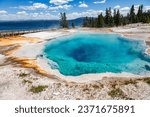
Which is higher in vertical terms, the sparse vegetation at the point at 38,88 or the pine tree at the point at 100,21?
the pine tree at the point at 100,21

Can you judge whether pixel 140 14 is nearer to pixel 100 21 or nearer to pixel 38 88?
pixel 100 21

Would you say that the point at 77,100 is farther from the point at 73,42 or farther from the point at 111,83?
the point at 73,42

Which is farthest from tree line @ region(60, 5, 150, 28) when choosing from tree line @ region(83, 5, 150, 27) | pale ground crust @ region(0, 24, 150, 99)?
pale ground crust @ region(0, 24, 150, 99)

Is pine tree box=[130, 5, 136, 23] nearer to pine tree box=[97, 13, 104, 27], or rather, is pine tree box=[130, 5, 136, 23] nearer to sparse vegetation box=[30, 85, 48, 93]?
pine tree box=[97, 13, 104, 27]

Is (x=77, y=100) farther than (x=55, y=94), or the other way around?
(x=55, y=94)

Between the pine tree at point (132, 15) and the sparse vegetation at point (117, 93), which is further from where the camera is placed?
the pine tree at point (132, 15)

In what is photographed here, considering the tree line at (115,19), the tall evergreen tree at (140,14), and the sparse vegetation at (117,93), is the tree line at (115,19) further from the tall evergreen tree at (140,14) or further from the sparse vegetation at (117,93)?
the sparse vegetation at (117,93)

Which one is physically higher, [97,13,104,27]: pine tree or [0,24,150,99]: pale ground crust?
[97,13,104,27]: pine tree

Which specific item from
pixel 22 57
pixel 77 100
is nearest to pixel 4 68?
pixel 22 57

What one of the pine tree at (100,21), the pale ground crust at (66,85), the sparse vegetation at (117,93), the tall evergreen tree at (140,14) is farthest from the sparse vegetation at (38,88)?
the tall evergreen tree at (140,14)

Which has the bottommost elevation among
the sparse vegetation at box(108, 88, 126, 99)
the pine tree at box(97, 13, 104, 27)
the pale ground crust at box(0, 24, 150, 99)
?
the sparse vegetation at box(108, 88, 126, 99)

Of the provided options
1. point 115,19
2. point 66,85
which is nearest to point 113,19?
point 115,19
